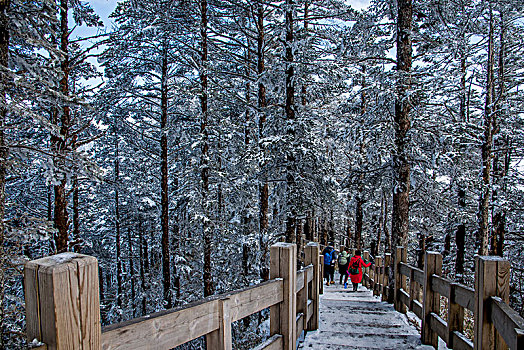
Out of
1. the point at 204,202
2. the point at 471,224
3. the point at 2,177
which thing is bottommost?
the point at 471,224

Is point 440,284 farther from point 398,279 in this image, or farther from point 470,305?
point 398,279

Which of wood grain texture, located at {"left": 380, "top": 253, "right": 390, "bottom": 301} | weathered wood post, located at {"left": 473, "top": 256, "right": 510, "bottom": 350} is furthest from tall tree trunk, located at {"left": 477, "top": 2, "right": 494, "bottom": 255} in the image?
weathered wood post, located at {"left": 473, "top": 256, "right": 510, "bottom": 350}

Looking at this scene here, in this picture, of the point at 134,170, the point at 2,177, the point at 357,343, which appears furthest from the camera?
the point at 134,170

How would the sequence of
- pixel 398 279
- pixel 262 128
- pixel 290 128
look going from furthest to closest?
Answer: pixel 262 128 < pixel 290 128 < pixel 398 279

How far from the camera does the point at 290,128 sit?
10.4 metres

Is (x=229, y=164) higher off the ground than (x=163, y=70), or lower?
lower

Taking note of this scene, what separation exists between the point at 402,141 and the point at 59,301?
9.54 metres

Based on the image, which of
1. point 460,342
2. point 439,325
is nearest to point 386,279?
point 439,325

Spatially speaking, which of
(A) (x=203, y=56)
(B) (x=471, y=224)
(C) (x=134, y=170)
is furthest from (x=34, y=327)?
(C) (x=134, y=170)

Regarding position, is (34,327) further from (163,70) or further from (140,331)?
(163,70)

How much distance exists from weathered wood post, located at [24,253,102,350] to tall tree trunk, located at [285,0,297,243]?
9061 millimetres

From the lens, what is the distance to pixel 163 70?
565 inches

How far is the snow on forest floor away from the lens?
15.7 feet

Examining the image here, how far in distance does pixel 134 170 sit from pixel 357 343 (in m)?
25.2
